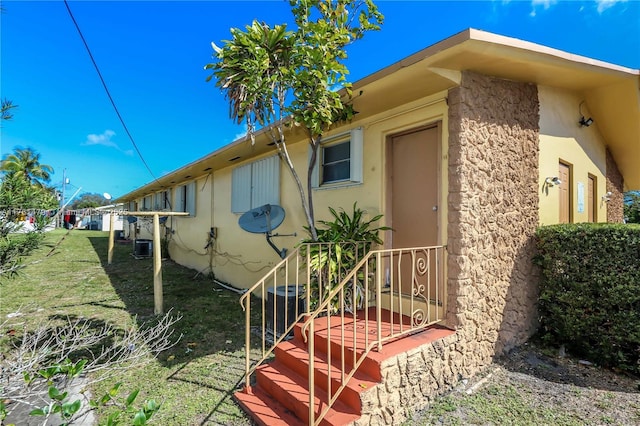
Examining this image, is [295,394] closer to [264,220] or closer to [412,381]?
[412,381]

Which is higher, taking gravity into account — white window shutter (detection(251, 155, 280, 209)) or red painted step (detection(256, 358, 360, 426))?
white window shutter (detection(251, 155, 280, 209))

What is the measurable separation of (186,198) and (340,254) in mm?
9984

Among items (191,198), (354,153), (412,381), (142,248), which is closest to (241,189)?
(354,153)

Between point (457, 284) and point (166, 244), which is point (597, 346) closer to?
point (457, 284)

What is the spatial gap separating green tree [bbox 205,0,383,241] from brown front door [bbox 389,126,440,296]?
102 cm

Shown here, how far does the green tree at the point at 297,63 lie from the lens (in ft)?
12.7

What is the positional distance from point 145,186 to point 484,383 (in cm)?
1619

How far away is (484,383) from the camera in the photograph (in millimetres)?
3641

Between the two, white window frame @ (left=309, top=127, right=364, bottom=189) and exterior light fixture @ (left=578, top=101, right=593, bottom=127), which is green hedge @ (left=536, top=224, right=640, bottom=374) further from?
white window frame @ (left=309, top=127, right=364, bottom=189)

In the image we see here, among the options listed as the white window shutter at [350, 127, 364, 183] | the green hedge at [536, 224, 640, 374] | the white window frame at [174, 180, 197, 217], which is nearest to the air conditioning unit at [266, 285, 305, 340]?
the white window shutter at [350, 127, 364, 183]

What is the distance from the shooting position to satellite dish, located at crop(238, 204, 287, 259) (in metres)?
5.95

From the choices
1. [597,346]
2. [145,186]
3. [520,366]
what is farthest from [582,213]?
[145,186]

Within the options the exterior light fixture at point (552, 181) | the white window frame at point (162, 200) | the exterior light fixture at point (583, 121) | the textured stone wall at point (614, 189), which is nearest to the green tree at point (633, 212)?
the textured stone wall at point (614, 189)

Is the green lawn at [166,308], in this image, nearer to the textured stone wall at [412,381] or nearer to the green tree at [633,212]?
the textured stone wall at [412,381]
